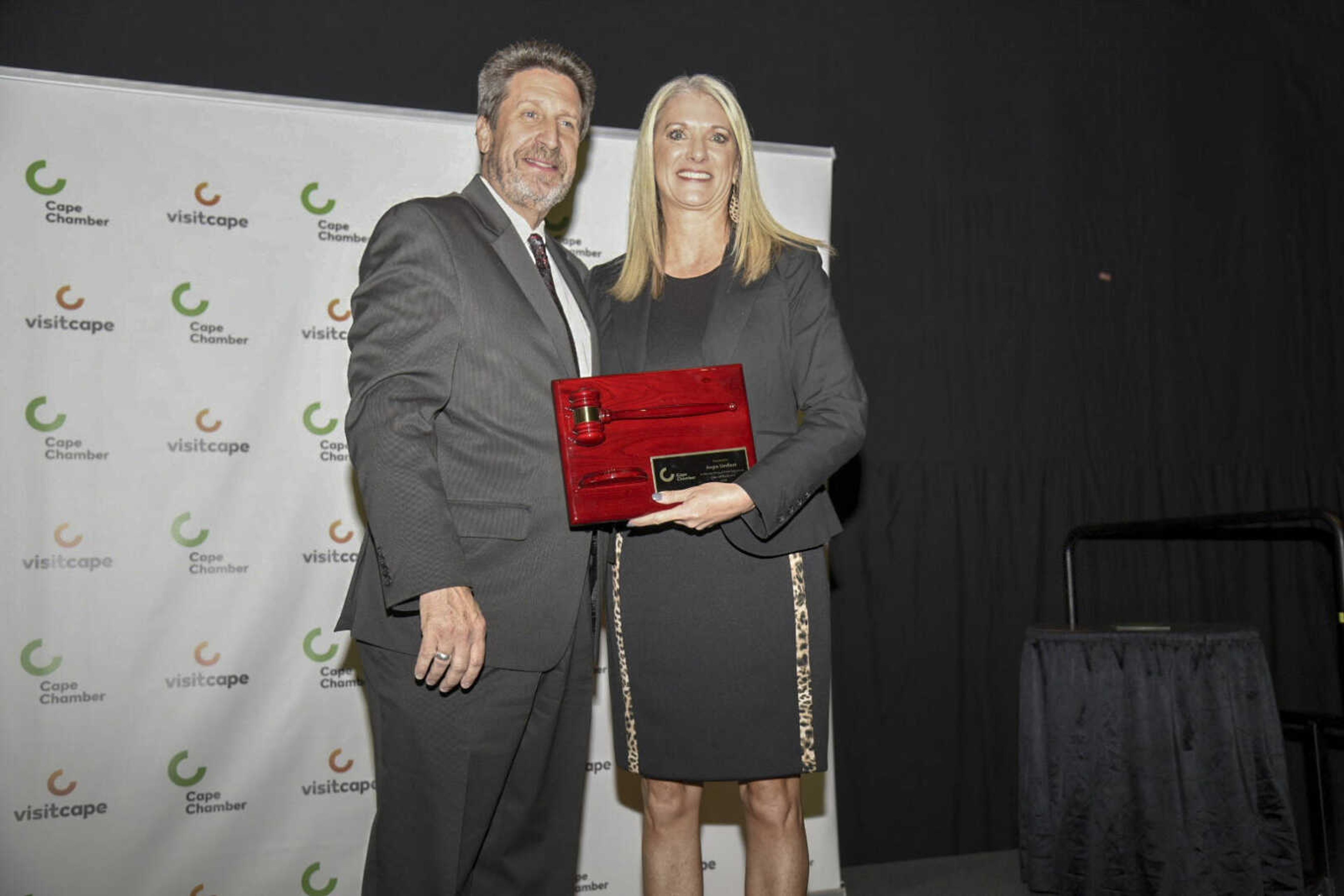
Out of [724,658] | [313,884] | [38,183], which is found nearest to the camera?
[724,658]

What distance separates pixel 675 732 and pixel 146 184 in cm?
217

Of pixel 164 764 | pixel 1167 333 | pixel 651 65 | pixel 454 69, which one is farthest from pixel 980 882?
pixel 454 69

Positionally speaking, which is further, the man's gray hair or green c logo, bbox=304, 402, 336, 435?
green c logo, bbox=304, 402, 336, 435

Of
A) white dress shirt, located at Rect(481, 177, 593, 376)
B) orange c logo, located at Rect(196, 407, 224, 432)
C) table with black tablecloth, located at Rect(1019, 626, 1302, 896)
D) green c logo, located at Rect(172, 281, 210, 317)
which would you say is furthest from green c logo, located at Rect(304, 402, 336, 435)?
table with black tablecloth, located at Rect(1019, 626, 1302, 896)

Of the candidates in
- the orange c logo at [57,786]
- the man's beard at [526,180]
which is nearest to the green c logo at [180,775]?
the orange c logo at [57,786]

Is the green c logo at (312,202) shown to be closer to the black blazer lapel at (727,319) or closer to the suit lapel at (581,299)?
the suit lapel at (581,299)

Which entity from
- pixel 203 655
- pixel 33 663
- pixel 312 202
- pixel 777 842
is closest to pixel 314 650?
pixel 203 655

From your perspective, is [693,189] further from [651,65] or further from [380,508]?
[651,65]

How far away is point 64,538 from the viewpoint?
270 cm

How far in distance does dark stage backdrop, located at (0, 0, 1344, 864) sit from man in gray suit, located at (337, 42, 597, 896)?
6.02 ft

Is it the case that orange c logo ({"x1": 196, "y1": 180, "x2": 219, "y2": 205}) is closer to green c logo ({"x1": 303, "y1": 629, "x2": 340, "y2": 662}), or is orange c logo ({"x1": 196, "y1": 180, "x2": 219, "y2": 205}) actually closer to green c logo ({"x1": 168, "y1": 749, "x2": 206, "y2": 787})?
green c logo ({"x1": 303, "y1": 629, "x2": 340, "y2": 662})

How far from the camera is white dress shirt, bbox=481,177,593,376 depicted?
1979 mm

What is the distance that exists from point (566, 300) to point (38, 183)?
1.71m

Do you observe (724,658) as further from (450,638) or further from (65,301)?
(65,301)
